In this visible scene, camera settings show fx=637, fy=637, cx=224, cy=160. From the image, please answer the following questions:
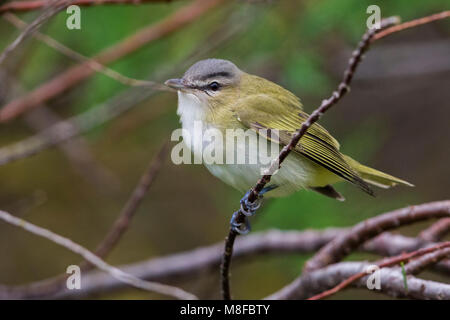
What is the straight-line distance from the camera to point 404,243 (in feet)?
11.3

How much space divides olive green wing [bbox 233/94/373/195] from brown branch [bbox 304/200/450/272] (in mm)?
157

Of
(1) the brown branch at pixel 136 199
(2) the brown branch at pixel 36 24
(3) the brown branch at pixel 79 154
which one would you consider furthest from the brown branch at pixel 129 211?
(3) the brown branch at pixel 79 154

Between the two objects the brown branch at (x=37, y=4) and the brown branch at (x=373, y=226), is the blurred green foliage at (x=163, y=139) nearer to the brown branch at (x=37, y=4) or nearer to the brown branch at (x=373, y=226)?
the brown branch at (x=37, y=4)

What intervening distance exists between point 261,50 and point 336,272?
220 cm

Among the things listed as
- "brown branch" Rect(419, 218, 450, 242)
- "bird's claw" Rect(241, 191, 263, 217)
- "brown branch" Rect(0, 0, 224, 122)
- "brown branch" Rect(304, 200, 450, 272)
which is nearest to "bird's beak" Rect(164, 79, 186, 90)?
"bird's claw" Rect(241, 191, 263, 217)

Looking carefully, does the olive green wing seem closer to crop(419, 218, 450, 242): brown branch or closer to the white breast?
the white breast

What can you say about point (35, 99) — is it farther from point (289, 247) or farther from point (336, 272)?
point (336, 272)

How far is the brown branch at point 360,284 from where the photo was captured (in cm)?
231

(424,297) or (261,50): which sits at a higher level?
(261,50)

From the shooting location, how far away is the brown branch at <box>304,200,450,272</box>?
2.66m

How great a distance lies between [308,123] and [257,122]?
1.25m

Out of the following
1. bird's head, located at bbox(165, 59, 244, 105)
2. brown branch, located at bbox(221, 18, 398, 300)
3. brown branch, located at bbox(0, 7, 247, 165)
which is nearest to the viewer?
brown branch, located at bbox(221, 18, 398, 300)

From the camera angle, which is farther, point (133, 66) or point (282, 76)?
point (282, 76)
